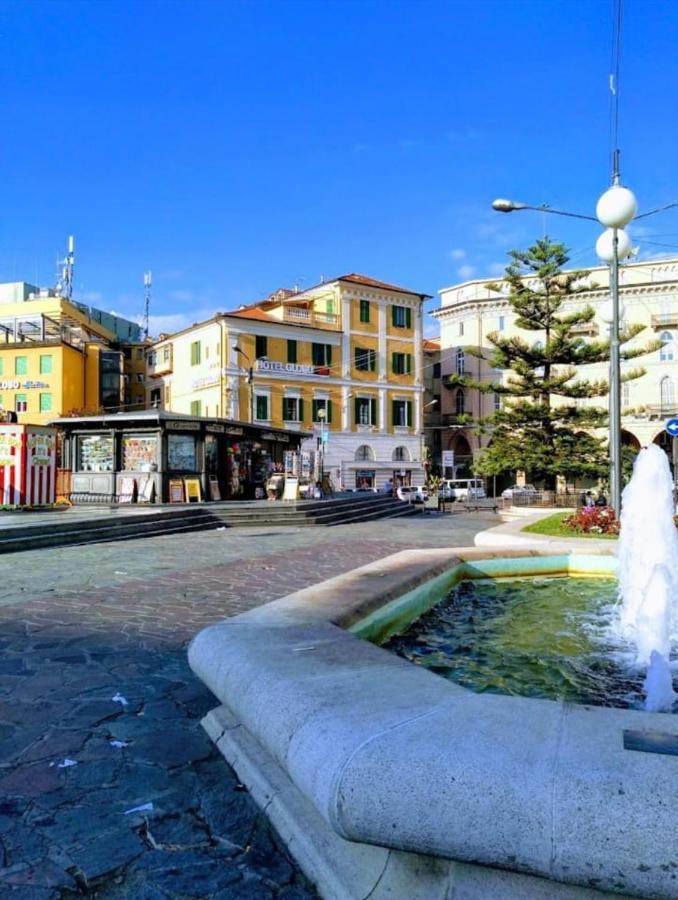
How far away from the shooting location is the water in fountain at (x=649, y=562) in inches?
204

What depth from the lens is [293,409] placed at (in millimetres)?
43688

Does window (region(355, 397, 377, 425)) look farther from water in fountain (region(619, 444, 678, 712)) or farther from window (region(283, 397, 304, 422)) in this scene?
water in fountain (region(619, 444, 678, 712))

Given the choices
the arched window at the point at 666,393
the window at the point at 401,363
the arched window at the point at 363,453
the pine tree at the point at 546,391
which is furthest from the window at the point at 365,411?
the arched window at the point at 666,393

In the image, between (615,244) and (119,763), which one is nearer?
(119,763)

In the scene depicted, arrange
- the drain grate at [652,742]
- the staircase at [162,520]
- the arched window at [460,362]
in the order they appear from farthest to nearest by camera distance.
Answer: the arched window at [460,362]
the staircase at [162,520]
the drain grate at [652,742]

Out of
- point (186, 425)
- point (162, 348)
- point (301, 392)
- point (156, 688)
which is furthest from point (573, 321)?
point (162, 348)

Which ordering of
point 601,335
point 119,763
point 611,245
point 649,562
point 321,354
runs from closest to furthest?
1. point 119,763
2. point 649,562
3. point 611,245
4. point 601,335
5. point 321,354

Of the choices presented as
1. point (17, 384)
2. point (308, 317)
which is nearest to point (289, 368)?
point (308, 317)

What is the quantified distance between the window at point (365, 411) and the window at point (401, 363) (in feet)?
10.3

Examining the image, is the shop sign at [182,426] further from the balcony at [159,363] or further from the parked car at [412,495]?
the balcony at [159,363]

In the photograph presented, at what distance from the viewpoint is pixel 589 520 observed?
1202cm

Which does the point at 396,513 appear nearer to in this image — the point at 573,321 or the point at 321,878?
the point at 573,321

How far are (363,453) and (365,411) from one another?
3008 millimetres

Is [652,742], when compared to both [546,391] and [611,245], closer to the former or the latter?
[611,245]
